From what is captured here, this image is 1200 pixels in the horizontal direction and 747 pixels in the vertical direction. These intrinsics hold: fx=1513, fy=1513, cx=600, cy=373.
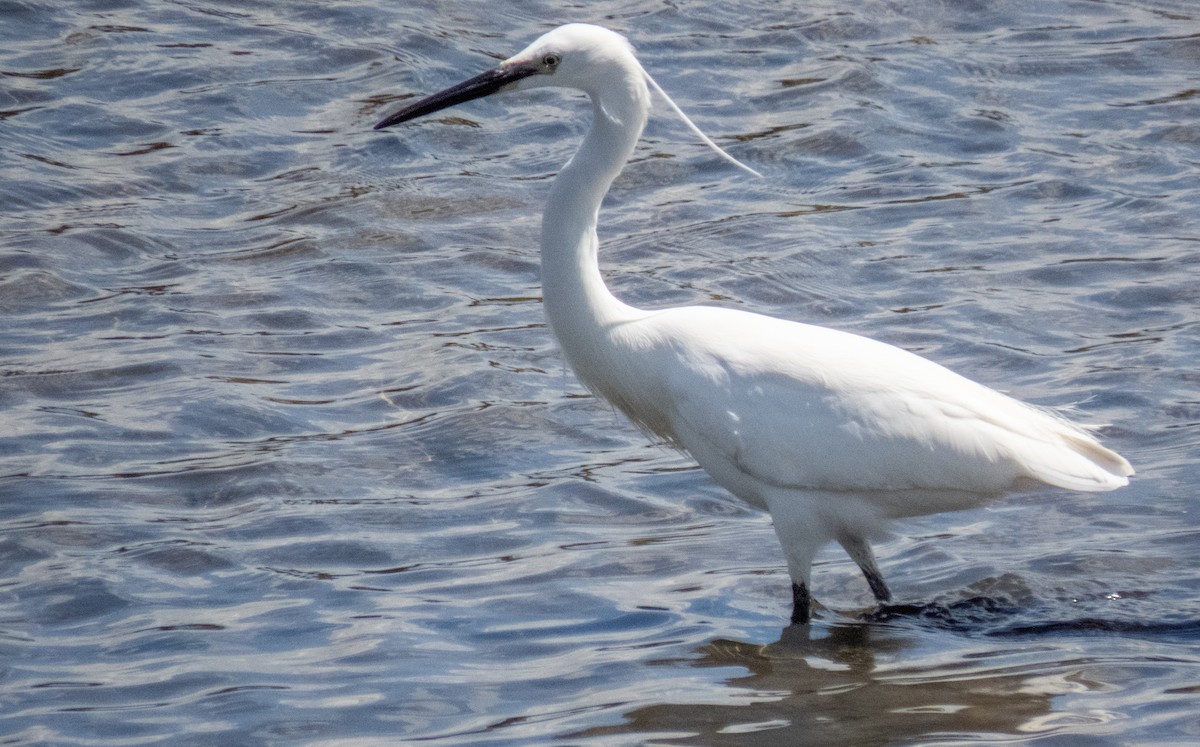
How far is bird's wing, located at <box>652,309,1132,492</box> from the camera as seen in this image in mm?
5031

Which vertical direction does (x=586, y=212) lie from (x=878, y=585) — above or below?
above

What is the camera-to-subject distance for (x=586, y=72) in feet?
16.8

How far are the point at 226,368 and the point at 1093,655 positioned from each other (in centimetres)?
414

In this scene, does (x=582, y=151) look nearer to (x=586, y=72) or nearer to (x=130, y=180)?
(x=586, y=72)

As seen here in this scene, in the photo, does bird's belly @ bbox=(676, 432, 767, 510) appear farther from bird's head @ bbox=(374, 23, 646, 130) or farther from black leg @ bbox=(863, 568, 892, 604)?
bird's head @ bbox=(374, 23, 646, 130)

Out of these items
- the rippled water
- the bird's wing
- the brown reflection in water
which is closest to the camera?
the brown reflection in water

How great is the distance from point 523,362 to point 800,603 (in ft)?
8.44

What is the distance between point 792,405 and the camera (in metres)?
5.09

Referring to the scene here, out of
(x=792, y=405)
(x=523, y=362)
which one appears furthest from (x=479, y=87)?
(x=523, y=362)

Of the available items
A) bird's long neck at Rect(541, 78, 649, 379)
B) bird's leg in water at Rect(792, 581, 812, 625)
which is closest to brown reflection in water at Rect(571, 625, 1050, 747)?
bird's leg in water at Rect(792, 581, 812, 625)

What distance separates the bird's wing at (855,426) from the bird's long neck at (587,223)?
1.08ft

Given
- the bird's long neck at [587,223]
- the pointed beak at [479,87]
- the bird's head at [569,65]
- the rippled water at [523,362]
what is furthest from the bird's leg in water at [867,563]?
the pointed beak at [479,87]

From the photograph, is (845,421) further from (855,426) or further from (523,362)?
(523,362)

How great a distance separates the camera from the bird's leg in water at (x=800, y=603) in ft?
16.8
